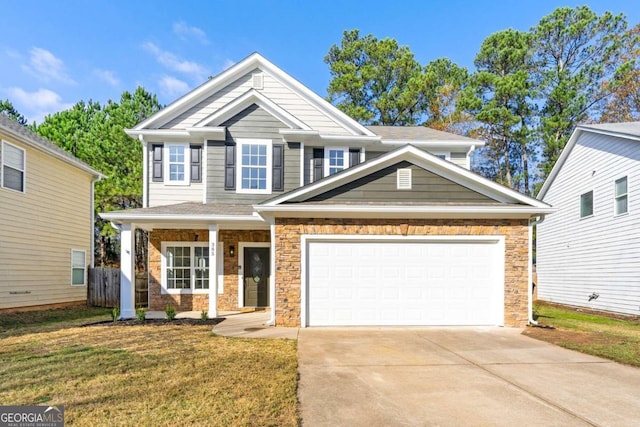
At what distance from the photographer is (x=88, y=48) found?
14.9 meters

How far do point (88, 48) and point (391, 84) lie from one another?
20.1 metres

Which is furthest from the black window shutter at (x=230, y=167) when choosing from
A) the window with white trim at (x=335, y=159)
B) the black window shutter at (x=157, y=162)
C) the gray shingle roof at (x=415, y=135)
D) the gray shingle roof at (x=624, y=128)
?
the gray shingle roof at (x=624, y=128)

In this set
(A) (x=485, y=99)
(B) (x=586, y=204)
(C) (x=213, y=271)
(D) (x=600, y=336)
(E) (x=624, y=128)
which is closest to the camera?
(D) (x=600, y=336)

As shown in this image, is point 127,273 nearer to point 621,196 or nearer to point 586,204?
point 621,196

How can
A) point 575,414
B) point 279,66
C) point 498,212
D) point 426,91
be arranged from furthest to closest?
point 426,91
point 279,66
point 498,212
point 575,414

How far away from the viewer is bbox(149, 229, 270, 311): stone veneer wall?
470 inches

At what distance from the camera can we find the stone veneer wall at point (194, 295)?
39.1ft

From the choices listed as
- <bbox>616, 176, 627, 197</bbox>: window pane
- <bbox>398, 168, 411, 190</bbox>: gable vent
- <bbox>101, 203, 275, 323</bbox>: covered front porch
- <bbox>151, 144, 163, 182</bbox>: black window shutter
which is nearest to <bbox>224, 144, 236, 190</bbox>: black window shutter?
<bbox>101, 203, 275, 323</bbox>: covered front porch

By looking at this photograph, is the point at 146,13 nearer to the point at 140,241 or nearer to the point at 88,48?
the point at 88,48

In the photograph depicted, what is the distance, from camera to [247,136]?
40.2 feet

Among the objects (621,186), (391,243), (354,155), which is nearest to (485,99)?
(621,186)

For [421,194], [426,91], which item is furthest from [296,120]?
[426,91]

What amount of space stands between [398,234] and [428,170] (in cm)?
174

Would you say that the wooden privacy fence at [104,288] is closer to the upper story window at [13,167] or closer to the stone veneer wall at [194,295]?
the stone veneer wall at [194,295]
